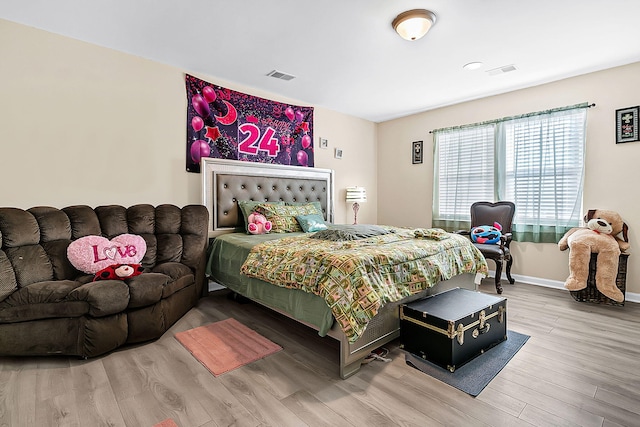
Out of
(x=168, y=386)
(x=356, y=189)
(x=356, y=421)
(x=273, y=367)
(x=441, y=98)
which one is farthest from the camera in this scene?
(x=356, y=189)

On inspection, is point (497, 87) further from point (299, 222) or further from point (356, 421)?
point (356, 421)

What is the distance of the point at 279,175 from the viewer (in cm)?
412

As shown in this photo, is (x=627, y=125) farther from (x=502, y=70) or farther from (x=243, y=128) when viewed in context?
(x=243, y=128)

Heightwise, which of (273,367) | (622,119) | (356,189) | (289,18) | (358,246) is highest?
(289,18)

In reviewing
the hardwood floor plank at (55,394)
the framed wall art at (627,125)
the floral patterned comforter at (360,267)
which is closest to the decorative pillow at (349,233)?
the floral patterned comforter at (360,267)

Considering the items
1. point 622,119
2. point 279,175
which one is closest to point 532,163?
point 622,119

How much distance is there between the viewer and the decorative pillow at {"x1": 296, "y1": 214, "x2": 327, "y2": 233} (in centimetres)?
358

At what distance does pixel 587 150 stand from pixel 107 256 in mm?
5000

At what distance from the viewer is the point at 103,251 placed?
97.7 inches

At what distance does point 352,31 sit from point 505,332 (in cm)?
271

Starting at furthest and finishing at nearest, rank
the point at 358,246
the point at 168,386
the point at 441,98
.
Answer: the point at 441,98, the point at 358,246, the point at 168,386

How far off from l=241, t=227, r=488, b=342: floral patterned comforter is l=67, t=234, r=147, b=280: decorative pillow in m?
0.90

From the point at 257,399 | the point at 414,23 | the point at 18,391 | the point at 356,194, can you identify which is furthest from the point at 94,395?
the point at 356,194

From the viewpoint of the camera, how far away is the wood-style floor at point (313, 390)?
152 cm
